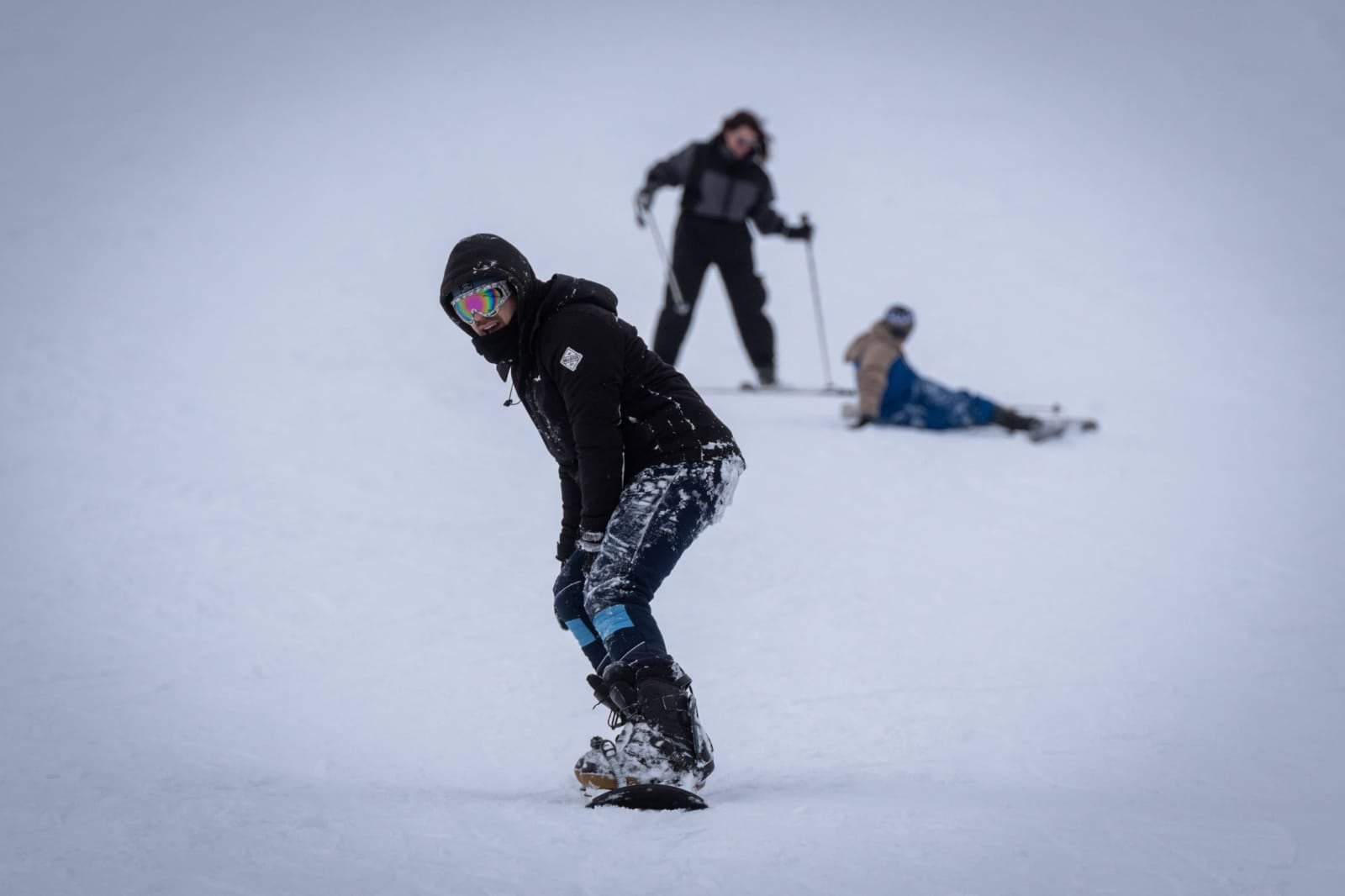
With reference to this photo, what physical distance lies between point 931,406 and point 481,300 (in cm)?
520

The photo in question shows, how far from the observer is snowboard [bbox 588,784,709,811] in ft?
8.46

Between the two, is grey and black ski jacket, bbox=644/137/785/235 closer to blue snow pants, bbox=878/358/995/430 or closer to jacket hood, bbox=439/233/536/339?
blue snow pants, bbox=878/358/995/430

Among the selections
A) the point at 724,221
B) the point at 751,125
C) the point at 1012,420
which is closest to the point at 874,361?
the point at 1012,420

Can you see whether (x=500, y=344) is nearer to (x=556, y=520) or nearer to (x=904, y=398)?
(x=556, y=520)

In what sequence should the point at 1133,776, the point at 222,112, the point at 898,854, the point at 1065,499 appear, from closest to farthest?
the point at 898,854
the point at 1133,776
the point at 1065,499
the point at 222,112

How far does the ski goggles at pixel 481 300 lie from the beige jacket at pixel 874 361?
4.76m

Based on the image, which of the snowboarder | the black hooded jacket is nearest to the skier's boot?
the snowboarder

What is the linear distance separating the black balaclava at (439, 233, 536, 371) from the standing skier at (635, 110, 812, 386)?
454cm

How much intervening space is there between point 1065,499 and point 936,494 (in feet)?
2.33

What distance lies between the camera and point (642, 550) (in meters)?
2.76

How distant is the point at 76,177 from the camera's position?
11648 mm

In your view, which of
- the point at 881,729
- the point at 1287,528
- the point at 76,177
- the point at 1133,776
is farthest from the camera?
the point at 76,177

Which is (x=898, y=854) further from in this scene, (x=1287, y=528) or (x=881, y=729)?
(x=1287, y=528)

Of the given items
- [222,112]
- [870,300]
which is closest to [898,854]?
[870,300]
